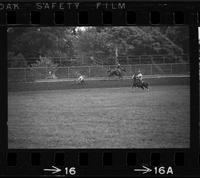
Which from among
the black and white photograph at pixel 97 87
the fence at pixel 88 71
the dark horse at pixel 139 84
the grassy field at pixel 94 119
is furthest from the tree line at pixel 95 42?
the grassy field at pixel 94 119

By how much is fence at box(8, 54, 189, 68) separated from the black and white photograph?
2 cm

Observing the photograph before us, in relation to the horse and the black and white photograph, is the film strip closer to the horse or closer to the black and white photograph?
the black and white photograph

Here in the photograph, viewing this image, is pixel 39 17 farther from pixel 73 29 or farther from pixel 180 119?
pixel 180 119

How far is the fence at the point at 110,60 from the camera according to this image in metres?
39.4

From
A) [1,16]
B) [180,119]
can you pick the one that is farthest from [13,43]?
[180,119]

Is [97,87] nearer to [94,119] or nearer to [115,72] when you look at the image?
[115,72]

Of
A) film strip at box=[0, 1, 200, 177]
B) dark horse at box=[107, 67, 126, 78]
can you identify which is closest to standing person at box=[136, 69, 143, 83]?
film strip at box=[0, 1, 200, 177]

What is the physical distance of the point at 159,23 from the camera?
129 feet

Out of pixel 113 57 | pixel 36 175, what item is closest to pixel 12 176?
pixel 36 175

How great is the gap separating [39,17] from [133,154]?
9.87ft

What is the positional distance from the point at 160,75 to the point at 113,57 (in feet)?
3.02

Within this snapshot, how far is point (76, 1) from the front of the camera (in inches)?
1538

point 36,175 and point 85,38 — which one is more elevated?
point 85,38

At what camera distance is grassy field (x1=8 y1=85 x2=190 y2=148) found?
3950 centimetres
